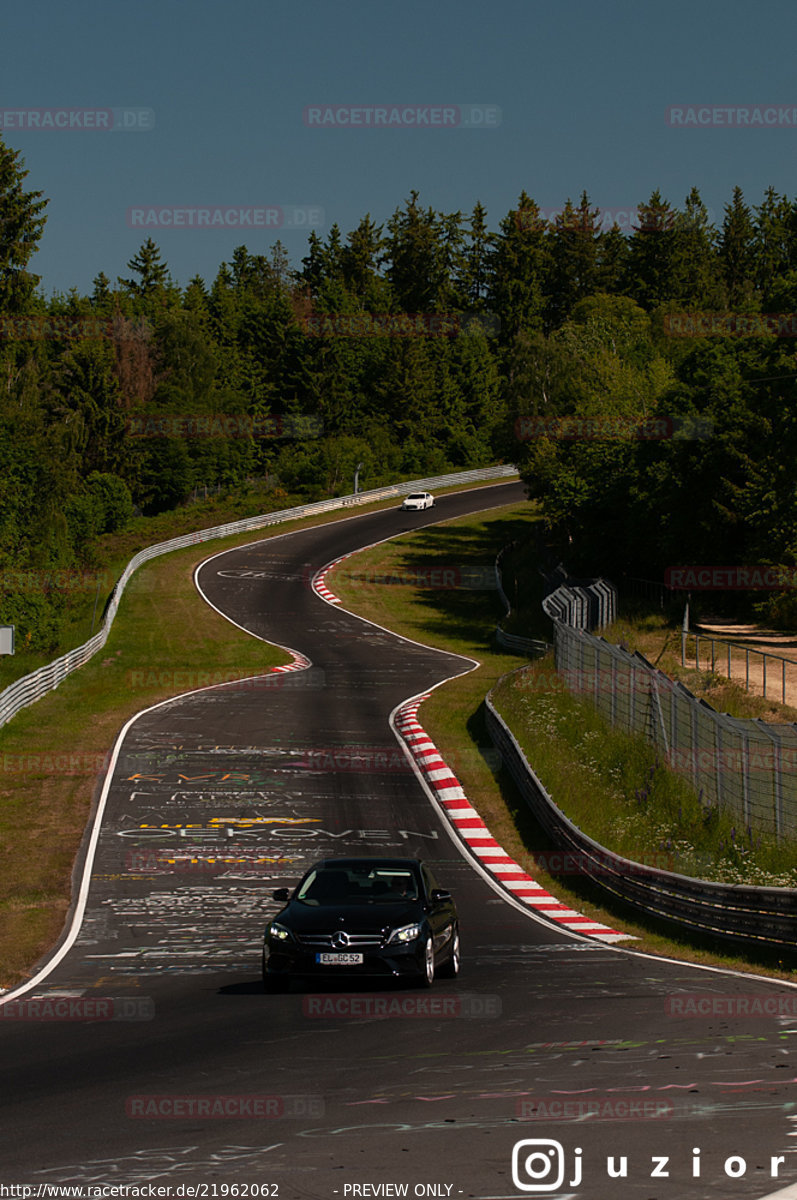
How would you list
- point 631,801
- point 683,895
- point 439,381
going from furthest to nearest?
1. point 439,381
2. point 631,801
3. point 683,895

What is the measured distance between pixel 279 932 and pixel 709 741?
10.3m

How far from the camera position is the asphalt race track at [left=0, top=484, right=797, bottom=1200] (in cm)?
705

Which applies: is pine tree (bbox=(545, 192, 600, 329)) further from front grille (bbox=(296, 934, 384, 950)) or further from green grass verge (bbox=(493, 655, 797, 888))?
front grille (bbox=(296, 934, 384, 950))

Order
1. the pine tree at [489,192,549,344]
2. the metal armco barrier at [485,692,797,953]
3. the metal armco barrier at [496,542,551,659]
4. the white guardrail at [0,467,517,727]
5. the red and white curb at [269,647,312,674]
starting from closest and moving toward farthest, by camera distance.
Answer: the metal armco barrier at [485,692,797,953] → the white guardrail at [0,467,517,727] → the red and white curb at [269,647,312,674] → the metal armco barrier at [496,542,551,659] → the pine tree at [489,192,549,344]

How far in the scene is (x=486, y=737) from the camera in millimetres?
36406

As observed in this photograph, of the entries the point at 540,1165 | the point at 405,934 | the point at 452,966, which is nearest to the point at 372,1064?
the point at 540,1165

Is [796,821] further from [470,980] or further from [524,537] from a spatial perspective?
[524,537]

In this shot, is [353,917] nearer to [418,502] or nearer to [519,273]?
[418,502]

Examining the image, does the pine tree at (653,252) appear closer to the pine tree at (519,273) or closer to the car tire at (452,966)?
the pine tree at (519,273)

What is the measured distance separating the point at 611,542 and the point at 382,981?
1994 inches

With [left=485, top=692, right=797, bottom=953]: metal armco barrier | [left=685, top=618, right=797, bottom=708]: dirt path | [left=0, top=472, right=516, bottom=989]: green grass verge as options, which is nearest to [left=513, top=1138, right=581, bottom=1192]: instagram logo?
[left=485, top=692, right=797, bottom=953]: metal armco barrier

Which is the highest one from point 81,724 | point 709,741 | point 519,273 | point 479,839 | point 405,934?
point 519,273

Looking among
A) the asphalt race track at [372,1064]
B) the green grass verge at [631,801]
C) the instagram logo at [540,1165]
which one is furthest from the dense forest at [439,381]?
the instagram logo at [540,1165]

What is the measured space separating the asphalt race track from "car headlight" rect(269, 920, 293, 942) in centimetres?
61
